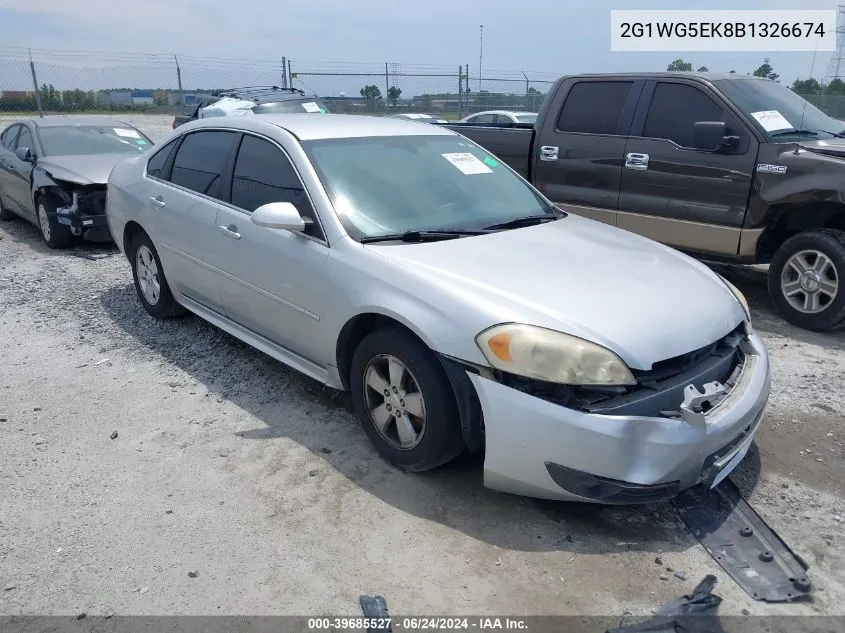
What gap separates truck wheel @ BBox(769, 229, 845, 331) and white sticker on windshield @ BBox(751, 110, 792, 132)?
2.99ft

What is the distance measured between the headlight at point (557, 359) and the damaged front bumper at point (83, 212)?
627cm

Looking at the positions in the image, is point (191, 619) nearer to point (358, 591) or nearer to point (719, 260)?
point (358, 591)

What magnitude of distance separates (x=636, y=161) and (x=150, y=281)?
4.16 m

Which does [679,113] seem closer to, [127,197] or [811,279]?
[811,279]

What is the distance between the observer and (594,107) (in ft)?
21.6

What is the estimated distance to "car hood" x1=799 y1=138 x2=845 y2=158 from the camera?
5.34 m

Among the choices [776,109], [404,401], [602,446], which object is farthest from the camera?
[776,109]

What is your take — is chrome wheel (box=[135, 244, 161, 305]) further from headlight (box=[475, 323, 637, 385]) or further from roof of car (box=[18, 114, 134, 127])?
roof of car (box=[18, 114, 134, 127])

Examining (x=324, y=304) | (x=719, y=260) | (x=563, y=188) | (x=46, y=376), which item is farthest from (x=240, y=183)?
(x=719, y=260)

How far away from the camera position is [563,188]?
6.71 metres

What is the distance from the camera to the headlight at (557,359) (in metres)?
2.79

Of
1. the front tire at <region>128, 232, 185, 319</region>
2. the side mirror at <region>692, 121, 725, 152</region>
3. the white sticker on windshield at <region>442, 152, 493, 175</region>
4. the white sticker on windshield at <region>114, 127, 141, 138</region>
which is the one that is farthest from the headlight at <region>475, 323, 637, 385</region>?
the white sticker on windshield at <region>114, 127, 141, 138</region>

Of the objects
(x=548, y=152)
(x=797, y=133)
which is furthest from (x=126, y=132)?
(x=797, y=133)

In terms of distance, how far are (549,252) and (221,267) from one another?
2.07 m
